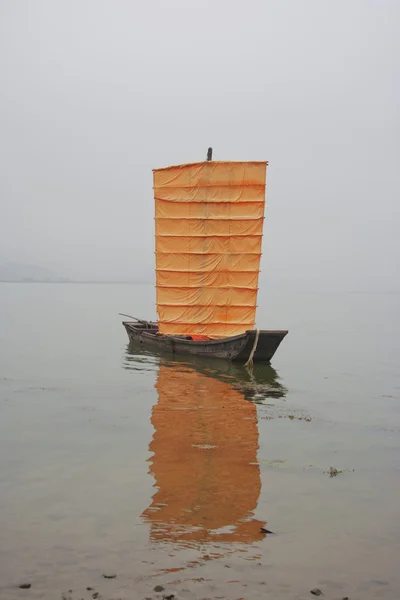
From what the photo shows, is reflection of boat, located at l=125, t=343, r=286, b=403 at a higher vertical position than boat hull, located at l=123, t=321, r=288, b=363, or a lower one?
lower

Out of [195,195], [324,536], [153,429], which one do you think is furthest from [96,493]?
[195,195]

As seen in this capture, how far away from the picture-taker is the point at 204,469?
281 inches

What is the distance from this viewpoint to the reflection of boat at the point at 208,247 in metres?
18.0

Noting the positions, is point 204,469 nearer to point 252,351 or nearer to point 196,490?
point 196,490

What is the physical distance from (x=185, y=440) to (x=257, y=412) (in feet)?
9.13

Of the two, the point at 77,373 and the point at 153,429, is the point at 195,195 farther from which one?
the point at 153,429

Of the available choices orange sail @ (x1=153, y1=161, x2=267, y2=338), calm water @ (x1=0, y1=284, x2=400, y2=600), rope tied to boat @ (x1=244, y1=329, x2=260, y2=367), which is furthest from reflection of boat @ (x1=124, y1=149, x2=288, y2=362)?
calm water @ (x1=0, y1=284, x2=400, y2=600)

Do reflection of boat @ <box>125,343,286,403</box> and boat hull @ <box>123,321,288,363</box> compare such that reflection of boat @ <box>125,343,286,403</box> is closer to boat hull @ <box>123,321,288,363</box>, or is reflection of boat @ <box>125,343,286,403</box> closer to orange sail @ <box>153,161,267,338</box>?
boat hull @ <box>123,321,288,363</box>

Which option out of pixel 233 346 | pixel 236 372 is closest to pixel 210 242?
pixel 233 346

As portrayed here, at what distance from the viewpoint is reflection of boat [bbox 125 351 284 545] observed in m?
5.37

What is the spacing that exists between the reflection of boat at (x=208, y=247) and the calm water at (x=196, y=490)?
440cm

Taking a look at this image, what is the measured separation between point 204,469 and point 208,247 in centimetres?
1168

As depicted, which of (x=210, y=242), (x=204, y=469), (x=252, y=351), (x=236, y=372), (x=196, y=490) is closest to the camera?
(x=196, y=490)

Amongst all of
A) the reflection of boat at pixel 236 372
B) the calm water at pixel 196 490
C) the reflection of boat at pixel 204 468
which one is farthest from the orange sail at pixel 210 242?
the reflection of boat at pixel 204 468
